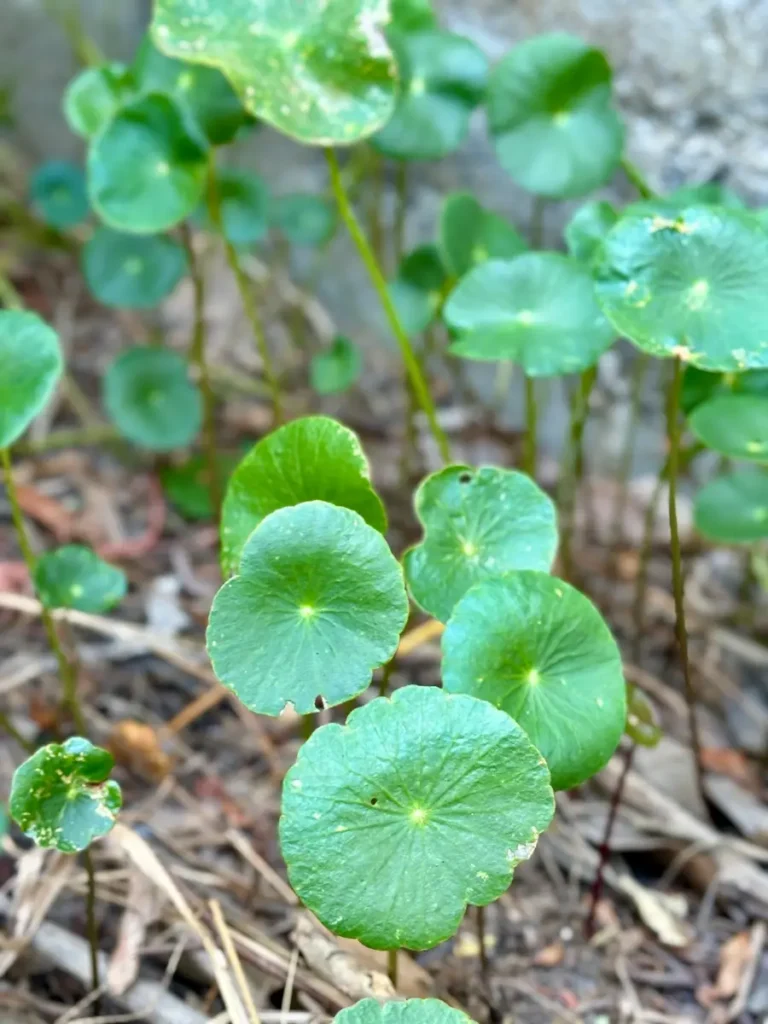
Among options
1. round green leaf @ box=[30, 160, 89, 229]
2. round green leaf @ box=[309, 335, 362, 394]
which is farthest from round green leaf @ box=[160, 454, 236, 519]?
round green leaf @ box=[30, 160, 89, 229]

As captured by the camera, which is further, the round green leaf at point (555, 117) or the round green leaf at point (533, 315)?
the round green leaf at point (555, 117)

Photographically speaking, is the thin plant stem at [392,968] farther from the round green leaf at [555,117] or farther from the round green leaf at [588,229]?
the round green leaf at [555,117]

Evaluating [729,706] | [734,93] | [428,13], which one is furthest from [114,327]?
[729,706]

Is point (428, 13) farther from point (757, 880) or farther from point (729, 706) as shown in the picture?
point (757, 880)

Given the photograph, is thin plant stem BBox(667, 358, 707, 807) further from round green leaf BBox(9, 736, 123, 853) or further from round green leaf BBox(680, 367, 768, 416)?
round green leaf BBox(9, 736, 123, 853)

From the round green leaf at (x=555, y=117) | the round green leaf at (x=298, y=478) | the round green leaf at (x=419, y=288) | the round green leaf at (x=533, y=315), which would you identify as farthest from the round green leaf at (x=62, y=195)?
the round green leaf at (x=298, y=478)

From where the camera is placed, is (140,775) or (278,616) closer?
(278,616)
